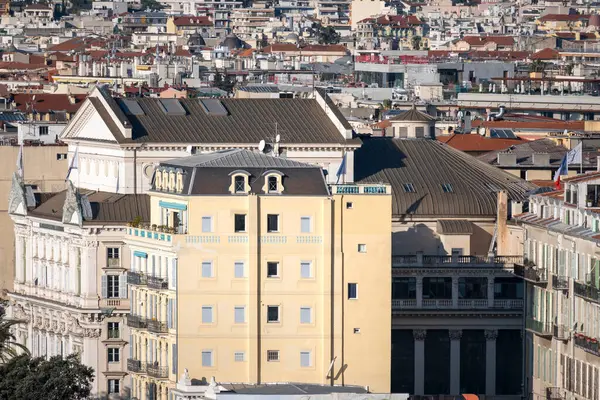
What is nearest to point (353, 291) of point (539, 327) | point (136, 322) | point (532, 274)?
point (136, 322)

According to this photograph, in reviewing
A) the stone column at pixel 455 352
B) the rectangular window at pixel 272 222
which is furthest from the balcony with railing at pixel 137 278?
the stone column at pixel 455 352

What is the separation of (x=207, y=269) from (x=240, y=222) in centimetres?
167

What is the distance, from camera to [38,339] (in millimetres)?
107750

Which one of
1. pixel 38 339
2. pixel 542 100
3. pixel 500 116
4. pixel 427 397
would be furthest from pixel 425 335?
pixel 542 100

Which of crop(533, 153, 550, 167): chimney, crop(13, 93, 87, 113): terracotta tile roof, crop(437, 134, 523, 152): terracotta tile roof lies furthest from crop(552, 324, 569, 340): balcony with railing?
crop(13, 93, 87, 113): terracotta tile roof

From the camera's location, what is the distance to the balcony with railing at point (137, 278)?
9194 cm

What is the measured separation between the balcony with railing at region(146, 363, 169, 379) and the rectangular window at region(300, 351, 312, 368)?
182 inches

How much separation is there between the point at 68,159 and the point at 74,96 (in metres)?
76.5

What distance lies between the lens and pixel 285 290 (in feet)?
287

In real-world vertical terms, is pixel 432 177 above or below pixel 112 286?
above

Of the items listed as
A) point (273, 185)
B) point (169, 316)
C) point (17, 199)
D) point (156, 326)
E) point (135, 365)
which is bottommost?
point (135, 365)

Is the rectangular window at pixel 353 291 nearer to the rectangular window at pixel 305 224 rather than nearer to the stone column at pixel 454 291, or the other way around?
the rectangular window at pixel 305 224

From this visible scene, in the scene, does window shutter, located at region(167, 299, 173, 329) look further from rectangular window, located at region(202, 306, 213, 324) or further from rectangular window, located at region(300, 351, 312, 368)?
rectangular window, located at region(300, 351, 312, 368)

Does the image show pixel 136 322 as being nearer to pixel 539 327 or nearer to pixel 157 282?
pixel 157 282
